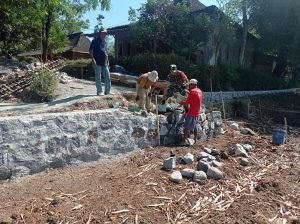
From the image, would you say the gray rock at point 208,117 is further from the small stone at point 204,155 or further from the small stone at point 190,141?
the small stone at point 204,155

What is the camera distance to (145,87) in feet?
28.6

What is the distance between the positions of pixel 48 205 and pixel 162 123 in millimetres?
3804

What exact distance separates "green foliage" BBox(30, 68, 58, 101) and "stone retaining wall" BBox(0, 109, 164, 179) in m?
2.46

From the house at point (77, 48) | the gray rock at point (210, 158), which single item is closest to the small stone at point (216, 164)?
the gray rock at point (210, 158)

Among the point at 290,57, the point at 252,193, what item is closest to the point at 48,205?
the point at 252,193

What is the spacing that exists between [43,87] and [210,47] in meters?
15.5

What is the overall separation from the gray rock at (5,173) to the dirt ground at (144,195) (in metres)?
0.12

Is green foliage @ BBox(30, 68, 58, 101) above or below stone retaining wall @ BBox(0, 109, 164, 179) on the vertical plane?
above

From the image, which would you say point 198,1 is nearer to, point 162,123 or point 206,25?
point 206,25

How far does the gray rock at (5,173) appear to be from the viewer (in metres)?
5.85

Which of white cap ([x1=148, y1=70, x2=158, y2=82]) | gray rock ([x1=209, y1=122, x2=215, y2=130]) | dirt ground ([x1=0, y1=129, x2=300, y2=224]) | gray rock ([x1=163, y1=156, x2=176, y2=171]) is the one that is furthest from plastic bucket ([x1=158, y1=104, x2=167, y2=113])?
gray rock ([x1=163, y1=156, x2=176, y2=171])

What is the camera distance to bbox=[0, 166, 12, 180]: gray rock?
5854 millimetres

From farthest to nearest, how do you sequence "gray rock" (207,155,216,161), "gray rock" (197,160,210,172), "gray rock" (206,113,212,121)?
"gray rock" (206,113,212,121)
"gray rock" (207,155,216,161)
"gray rock" (197,160,210,172)

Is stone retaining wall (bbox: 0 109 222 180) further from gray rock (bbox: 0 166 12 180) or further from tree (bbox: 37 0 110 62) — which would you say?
tree (bbox: 37 0 110 62)
